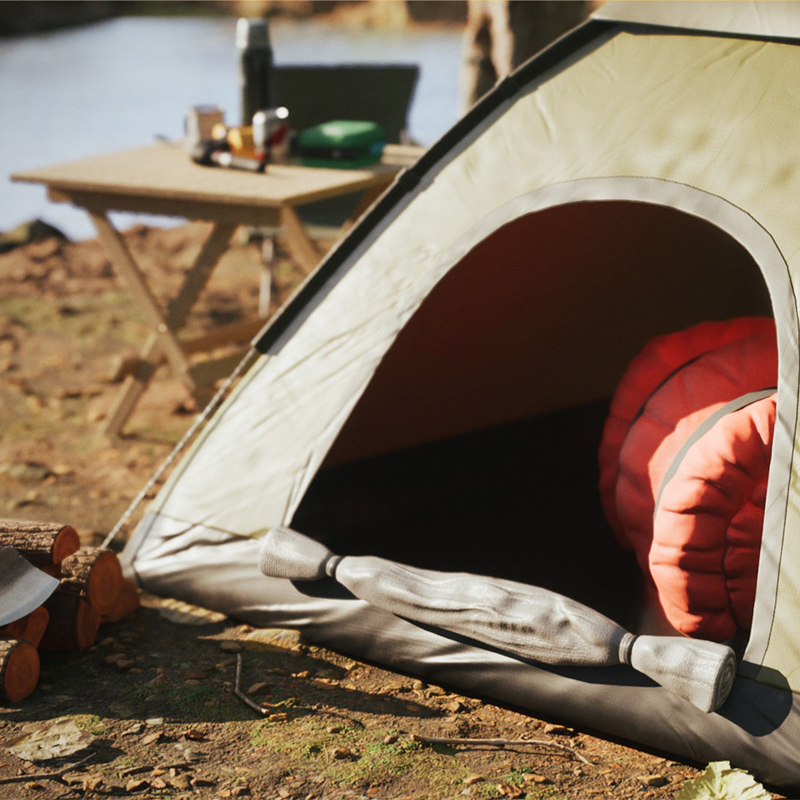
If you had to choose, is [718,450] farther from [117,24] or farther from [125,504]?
[117,24]

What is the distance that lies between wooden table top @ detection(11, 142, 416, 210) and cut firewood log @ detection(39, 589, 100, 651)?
135 centimetres

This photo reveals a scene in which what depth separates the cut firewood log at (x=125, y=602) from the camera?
2656 mm

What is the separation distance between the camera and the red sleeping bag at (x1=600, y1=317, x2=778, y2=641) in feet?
7.32

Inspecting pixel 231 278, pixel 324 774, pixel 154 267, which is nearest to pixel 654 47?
pixel 324 774

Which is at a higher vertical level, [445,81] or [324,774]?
[445,81]

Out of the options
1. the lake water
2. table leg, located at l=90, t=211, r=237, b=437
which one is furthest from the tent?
the lake water

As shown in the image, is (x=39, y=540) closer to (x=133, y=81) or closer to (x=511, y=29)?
(x=511, y=29)

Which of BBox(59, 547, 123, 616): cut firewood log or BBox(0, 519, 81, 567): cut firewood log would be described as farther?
BBox(59, 547, 123, 616): cut firewood log

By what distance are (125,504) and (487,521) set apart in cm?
122

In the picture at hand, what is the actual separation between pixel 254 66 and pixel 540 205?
6.30 feet

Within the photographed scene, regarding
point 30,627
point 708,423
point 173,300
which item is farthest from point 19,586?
point 173,300

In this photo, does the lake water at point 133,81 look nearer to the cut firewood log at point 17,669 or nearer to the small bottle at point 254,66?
the small bottle at point 254,66

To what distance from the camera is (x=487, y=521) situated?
3.21 metres

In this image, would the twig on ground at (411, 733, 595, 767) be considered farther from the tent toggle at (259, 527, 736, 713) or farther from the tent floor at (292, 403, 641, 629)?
the tent floor at (292, 403, 641, 629)
